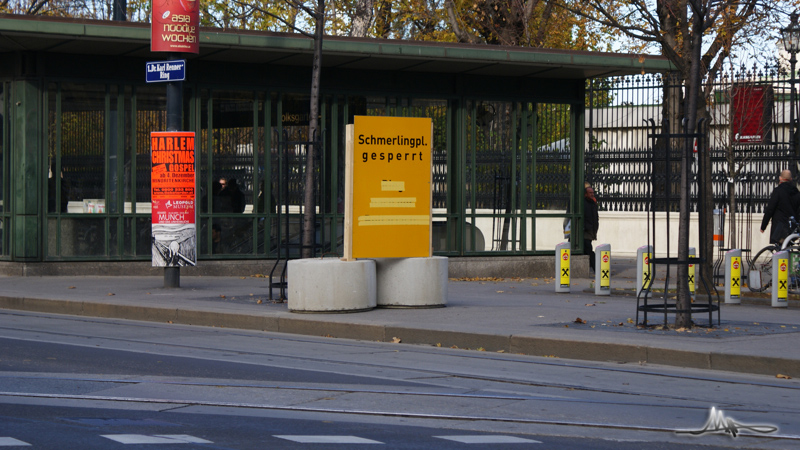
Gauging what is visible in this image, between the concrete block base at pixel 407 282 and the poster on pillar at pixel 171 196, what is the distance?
384 cm

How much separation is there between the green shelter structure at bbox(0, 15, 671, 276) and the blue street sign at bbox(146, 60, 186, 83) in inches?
68.5

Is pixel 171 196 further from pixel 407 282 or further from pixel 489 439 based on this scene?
pixel 489 439

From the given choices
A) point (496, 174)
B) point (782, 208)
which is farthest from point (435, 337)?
point (496, 174)

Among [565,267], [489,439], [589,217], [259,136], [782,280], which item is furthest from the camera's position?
[589,217]

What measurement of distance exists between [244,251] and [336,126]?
114 inches

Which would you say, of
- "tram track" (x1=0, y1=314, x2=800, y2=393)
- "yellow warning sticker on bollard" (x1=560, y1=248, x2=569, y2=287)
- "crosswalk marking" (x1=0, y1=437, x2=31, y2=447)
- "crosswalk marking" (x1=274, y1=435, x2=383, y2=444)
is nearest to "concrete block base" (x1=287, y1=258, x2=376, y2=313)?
"tram track" (x1=0, y1=314, x2=800, y2=393)

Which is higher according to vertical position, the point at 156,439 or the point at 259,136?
the point at 259,136

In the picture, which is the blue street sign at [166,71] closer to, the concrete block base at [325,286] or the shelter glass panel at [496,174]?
the concrete block base at [325,286]

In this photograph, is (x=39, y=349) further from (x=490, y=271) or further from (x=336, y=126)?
(x=490, y=271)

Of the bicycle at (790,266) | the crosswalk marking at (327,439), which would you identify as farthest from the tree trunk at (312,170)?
the crosswalk marking at (327,439)

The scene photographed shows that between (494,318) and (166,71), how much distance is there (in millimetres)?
6372

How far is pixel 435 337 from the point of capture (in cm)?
1118

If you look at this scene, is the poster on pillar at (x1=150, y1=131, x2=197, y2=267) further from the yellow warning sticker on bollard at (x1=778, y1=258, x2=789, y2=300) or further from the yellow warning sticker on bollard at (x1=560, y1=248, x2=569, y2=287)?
the yellow warning sticker on bollard at (x1=778, y1=258, x2=789, y2=300)

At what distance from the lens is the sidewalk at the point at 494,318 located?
32.3 ft
